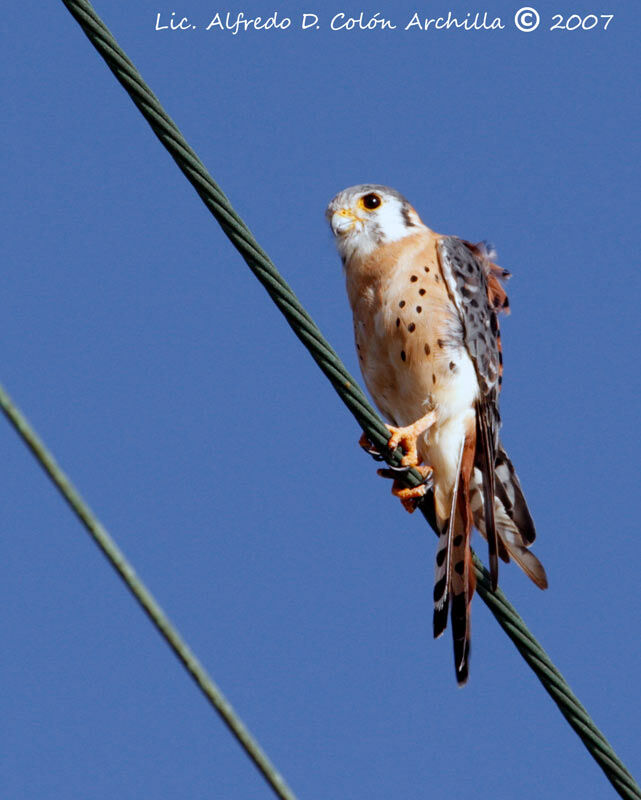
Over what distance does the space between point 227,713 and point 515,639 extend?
1115 millimetres

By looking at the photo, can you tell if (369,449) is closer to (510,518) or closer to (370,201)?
(510,518)

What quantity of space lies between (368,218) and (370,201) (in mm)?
107

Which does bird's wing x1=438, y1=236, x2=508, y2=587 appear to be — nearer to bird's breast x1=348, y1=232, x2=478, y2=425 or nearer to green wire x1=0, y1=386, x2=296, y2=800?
bird's breast x1=348, y1=232, x2=478, y2=425

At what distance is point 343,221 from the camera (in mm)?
4797

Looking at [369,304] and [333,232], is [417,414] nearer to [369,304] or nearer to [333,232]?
[369,304]

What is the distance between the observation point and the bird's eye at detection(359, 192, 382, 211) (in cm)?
486

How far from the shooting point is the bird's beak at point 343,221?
4.78m

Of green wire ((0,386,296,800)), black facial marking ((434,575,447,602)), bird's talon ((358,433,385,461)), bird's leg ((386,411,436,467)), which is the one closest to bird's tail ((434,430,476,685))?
black facial marking ((434,575,447,602))

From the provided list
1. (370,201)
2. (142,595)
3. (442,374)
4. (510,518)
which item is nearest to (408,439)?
(442,374)

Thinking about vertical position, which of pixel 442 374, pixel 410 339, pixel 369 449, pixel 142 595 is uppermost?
pixel 410 339

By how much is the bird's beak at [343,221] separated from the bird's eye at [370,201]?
0.22 feet

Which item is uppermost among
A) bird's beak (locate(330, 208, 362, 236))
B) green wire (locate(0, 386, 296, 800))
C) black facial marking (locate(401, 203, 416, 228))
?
bird's beak (locate(330, 208, 362, 236))

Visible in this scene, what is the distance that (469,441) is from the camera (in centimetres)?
441

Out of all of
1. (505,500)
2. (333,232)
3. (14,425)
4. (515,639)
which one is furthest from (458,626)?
(14,425)
